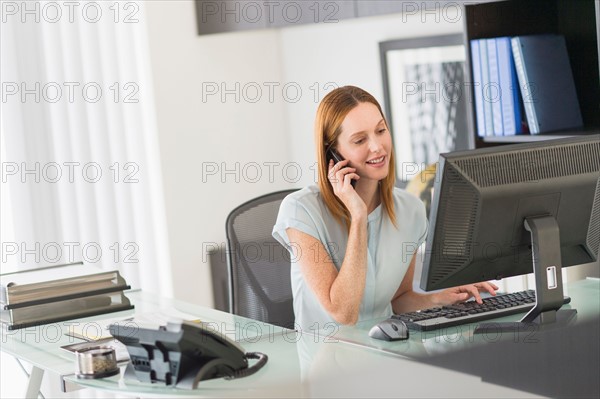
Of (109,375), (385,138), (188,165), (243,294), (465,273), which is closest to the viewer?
(109,375)

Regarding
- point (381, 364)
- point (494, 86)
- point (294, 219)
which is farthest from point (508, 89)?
point (381, 364)

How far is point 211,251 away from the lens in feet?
13.9

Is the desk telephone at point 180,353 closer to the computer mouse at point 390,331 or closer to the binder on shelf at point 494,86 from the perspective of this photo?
the computer mouse at point 390,331

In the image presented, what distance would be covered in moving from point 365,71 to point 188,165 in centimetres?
86

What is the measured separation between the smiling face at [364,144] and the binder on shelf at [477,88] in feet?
1.82

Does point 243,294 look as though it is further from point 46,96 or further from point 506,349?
point 46,96

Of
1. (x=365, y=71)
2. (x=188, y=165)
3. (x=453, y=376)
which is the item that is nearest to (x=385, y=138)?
(x=453, y=376)

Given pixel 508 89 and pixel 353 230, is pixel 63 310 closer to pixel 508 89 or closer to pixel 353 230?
pixel 353 230

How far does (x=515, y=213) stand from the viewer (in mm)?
2162

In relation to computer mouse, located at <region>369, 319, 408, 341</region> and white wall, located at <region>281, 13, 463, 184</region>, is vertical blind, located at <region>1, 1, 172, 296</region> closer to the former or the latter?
white wall, located at <region>281, 13, 463, 184</region>

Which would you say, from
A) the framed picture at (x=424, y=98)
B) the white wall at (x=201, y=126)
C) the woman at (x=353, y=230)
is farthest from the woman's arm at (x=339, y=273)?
the white wall at (x=201, y=126)

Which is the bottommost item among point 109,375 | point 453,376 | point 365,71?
point 453,376

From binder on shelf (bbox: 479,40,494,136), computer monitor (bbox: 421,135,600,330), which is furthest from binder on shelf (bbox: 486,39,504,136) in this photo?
computer monitor (bbox: 421,135,600,330)

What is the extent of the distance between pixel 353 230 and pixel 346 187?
12 cm
